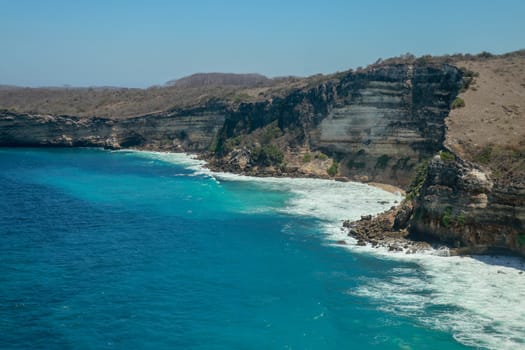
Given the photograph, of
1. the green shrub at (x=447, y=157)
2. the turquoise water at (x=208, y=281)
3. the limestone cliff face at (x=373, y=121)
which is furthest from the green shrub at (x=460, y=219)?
the limestone cliff face at (x=373, y=121)

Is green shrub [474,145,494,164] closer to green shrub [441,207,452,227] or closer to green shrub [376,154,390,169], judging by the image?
green shrub [441,207,452,227]

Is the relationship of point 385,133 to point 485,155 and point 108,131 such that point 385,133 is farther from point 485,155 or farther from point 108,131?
point 108,131

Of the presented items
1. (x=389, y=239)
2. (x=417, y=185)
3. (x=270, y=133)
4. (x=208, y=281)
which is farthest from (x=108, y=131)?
(x=208, y=281)

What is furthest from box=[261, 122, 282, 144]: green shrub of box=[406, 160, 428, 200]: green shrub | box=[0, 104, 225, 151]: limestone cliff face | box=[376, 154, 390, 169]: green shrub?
box=[406, 160, 428, 200]: green shrub

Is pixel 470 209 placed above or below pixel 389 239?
above

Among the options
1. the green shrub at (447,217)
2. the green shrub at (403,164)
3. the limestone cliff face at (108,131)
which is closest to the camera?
the green shrub at (447,217)

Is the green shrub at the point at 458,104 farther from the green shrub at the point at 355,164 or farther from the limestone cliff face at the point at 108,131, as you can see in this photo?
the limestone cliff face at the point at 108,131
